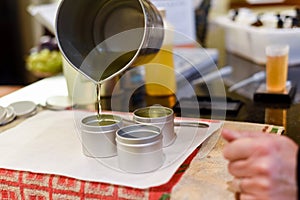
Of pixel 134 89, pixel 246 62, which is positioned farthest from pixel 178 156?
pixel 246 62

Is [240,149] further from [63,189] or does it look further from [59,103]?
[59,103]

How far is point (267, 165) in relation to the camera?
598 mm

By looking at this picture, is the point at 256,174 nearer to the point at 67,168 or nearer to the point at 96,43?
the point at 67,168

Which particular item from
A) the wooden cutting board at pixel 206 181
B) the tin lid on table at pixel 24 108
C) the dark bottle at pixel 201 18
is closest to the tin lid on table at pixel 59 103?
the tin lid on table at pixel 24 108

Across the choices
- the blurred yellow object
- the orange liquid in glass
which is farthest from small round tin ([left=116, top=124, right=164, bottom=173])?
the blurred yellow object

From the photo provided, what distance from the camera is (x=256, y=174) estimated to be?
612 millimetres

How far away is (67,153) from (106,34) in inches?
13.5

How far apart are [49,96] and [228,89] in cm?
55

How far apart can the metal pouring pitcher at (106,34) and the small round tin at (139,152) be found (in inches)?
7.5

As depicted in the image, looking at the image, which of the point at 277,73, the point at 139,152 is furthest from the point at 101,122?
the point at 277,73

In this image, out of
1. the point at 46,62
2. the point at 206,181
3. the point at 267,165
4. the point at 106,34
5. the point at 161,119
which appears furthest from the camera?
the point at 46,62

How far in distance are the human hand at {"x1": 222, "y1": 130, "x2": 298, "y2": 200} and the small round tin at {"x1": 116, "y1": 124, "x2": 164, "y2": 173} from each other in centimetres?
16

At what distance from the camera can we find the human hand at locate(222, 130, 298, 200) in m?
0.60

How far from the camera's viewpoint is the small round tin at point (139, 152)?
74 cm
